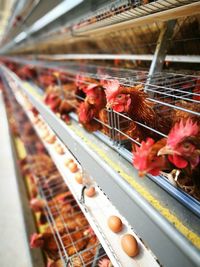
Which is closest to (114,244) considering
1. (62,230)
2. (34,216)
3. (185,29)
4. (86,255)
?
(86,255)

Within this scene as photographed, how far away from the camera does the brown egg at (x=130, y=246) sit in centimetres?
78

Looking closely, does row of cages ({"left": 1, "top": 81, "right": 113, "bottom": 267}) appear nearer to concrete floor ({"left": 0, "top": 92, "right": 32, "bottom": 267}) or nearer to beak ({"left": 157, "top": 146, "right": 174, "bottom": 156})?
concrete floor ({"left": 0, "top": 92, "right": 32, "bottom": 267})

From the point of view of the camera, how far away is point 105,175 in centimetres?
79

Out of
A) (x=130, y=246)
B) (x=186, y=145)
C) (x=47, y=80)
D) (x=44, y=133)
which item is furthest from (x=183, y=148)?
(x=47, y=80)

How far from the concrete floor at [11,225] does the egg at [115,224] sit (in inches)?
28.8

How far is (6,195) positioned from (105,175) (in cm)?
144

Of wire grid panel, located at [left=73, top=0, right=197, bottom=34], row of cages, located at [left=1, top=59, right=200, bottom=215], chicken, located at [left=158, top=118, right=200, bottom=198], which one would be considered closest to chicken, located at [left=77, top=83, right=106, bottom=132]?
row of cages, located at [left=1, top=59, right=200, bottom=215]

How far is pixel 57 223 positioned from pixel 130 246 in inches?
46.1

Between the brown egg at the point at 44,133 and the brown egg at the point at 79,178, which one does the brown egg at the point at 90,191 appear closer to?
the brown egg at the point at 79,178

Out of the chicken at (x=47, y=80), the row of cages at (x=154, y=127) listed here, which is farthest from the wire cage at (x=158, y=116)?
the chicken at (x=47, y=80)

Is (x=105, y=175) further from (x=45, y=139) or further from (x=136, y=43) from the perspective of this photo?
(x=136, y=43)

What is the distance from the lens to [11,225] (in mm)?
1590

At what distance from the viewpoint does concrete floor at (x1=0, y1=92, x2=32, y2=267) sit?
1.35 metres

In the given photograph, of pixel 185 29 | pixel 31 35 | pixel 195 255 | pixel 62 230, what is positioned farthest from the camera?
pixel 31 35
